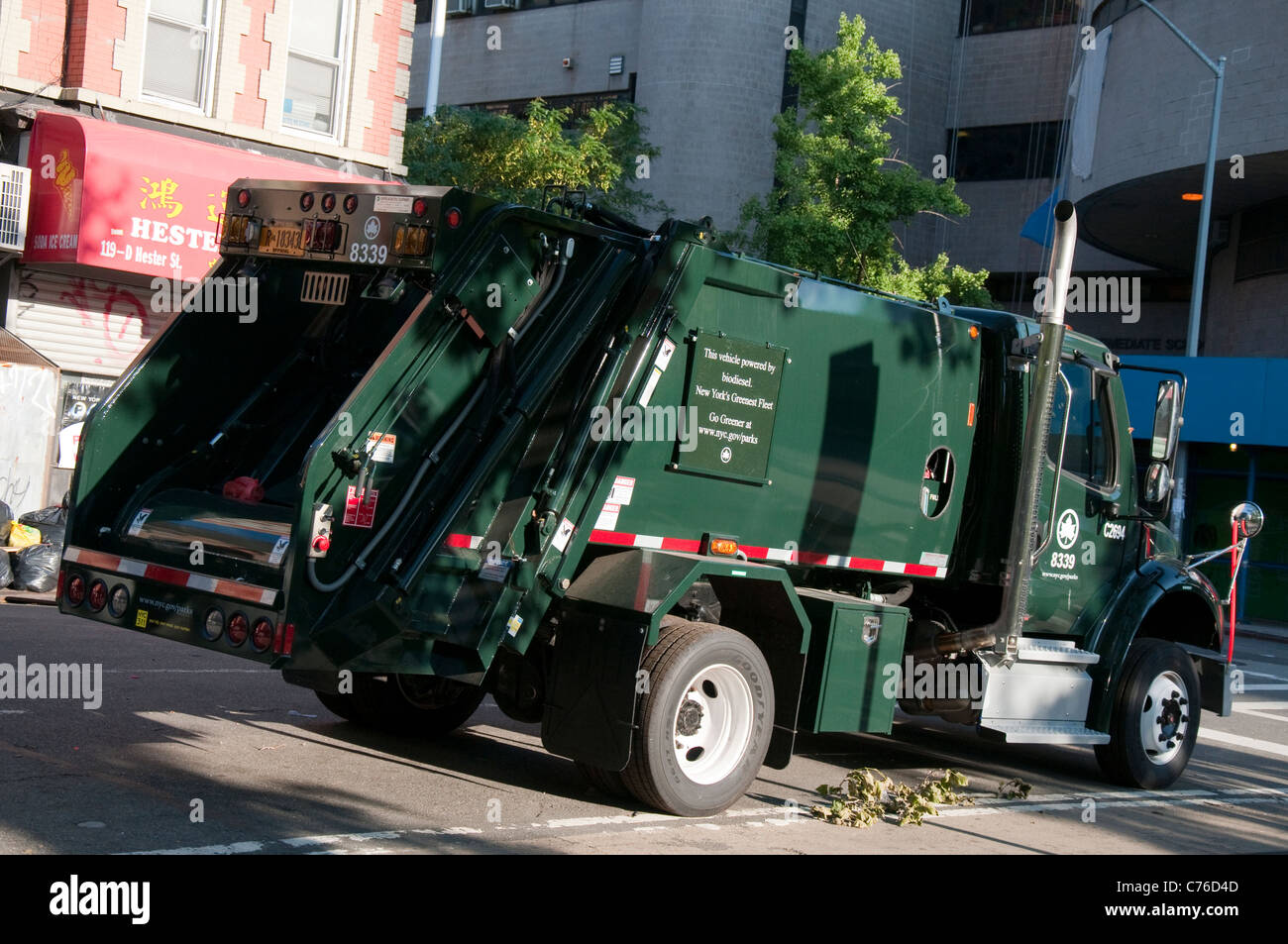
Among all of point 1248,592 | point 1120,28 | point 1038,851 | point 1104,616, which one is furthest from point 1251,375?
point 1038,851

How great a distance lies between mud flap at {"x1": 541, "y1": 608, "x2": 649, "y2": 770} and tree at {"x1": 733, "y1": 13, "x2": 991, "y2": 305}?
67.2 ft

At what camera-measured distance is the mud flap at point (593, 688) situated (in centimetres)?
670

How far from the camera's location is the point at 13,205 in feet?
52.4

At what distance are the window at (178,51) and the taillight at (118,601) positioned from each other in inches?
483

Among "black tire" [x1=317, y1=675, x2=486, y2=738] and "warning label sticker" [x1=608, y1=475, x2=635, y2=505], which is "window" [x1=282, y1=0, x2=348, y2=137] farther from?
"warning label sticker" [x1=608, y1=475, x2=635, y2=505]

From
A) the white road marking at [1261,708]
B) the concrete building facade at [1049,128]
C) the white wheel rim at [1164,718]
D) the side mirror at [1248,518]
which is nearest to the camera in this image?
the white wheel rim at [1164,718]

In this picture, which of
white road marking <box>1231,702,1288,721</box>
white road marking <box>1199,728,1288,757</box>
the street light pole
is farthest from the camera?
the street light pole

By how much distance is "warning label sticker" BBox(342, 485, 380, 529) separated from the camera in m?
6.38

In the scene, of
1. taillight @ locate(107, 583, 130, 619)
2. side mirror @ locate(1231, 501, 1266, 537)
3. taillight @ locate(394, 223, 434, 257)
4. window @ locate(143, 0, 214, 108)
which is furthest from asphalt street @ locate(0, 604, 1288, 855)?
window @ locate(143, 0, 214, 108)

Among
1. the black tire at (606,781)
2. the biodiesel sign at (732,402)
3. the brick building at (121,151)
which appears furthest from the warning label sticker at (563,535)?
the brick building at (121,151)

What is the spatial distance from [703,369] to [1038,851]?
295 cm

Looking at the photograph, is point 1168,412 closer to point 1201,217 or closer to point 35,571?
point 35,571

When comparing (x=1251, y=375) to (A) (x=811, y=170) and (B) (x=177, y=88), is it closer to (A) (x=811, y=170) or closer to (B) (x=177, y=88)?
(A) (x=811, y=170)

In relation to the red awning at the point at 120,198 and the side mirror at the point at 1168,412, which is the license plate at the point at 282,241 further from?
the red awning at the point at 120,198
